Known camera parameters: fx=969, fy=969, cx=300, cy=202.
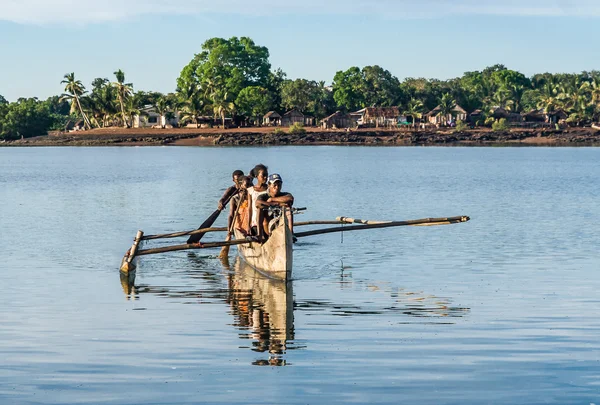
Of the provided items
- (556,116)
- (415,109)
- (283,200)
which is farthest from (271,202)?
(556,116)

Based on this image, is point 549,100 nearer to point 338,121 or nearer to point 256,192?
point 338,121

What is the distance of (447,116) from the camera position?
448ft

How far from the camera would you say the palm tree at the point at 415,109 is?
137 meters

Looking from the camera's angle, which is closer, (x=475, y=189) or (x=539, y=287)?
(x=539, y=287)

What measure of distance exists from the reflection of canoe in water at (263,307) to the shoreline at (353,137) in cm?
10943

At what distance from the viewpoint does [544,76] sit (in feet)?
575

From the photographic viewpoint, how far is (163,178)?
209 ft

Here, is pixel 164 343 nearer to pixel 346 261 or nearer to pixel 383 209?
pixel 346 261

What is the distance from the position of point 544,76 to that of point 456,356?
16968 centimetres

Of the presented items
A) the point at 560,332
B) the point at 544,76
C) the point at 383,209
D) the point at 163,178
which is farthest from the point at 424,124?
the point at 560,332

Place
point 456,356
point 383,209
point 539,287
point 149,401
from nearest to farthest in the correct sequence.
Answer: point 149,401, point 456,356, point 539,287, point 383,209

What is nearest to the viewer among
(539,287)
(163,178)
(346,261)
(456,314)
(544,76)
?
(456,314)

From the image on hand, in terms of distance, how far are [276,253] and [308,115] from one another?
122 meters

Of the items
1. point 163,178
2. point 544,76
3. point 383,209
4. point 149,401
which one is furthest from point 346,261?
point 544,76
